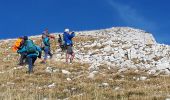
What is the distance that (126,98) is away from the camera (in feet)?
54.2

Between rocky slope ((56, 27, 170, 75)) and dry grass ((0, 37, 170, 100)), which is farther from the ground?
rocky slope ((56, 27, 170, 75))

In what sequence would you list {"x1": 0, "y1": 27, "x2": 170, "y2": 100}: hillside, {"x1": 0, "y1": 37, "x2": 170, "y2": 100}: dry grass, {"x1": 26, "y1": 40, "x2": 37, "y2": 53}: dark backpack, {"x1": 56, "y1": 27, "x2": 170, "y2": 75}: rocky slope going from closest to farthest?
{"x1": 0, "y1": 37, "x2": 170, "y2": 100}: dry grass → {"x1": 0, "y1": 27, "x2": 170, "y2": 100}: hillside → {"x1": 26, "y1": 40, "x2": 37, "y2": 53}: dark backpack → {"x1": 56, "y1": 27, "x2": 170, "y2": 75}: rocky slope

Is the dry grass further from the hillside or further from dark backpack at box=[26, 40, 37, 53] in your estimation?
dark backpack at box=[26, 40, 37, 53]

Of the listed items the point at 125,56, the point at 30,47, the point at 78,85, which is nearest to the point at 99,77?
the point at 78,85

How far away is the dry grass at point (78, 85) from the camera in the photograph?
1745 cm

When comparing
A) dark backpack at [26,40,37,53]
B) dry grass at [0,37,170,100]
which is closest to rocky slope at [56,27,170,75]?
dry grass at [0,37,170,100]

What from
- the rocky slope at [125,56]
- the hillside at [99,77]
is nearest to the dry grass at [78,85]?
the hillside at [99,77]

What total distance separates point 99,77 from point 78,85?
3016mm

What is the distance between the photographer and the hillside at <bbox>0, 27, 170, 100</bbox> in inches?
708

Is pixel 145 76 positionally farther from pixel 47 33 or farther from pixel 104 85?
pixel 47 33


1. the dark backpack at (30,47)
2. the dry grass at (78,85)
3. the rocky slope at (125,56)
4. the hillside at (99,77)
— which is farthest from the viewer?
the rocky slope at (125,56)

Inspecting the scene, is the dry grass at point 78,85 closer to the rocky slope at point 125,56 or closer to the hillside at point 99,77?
the hillside at point 99,77

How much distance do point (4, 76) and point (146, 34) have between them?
2096 inches

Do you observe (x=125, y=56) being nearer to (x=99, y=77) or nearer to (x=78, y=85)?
(x=99, y=77)
